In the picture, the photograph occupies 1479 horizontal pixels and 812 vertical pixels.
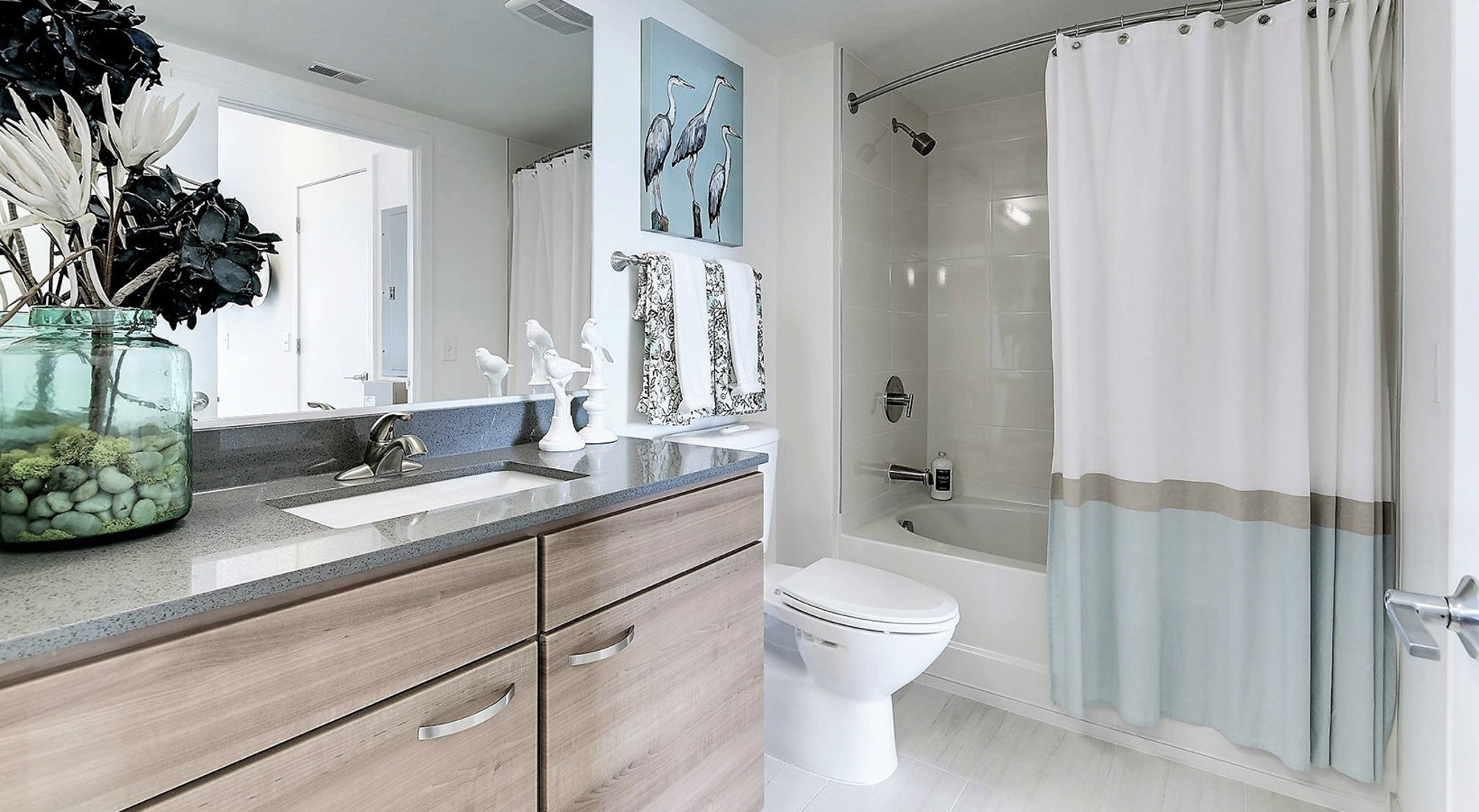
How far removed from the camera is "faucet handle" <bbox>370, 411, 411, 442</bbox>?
1.37 meters

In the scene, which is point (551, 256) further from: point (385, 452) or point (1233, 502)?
point (1233, 502)

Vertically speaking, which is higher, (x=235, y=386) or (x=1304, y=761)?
(x=235, y=386)

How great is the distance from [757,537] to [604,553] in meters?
0.48

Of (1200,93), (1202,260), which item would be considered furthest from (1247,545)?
(1200,93)

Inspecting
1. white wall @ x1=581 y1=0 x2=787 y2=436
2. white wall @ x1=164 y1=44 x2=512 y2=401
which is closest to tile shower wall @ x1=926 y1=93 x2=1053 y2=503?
white wall @ x1=581 y1=0 x2=787 y2=436

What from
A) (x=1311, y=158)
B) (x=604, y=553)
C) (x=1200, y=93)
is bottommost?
(x=604, y=553)

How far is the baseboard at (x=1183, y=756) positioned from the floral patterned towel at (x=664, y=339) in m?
1.25

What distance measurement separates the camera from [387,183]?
1.46 m

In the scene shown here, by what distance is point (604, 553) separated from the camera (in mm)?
1177

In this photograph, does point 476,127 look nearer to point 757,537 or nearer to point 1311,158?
point 757,537

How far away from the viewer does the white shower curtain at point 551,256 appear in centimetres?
174

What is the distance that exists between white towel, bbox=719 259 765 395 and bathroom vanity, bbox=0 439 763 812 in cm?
76

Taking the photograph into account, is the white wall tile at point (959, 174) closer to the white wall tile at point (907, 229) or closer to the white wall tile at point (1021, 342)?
the white wall tile at point (907, 229)

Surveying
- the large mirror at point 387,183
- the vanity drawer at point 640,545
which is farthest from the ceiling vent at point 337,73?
the vanity drawer at point 640,545
